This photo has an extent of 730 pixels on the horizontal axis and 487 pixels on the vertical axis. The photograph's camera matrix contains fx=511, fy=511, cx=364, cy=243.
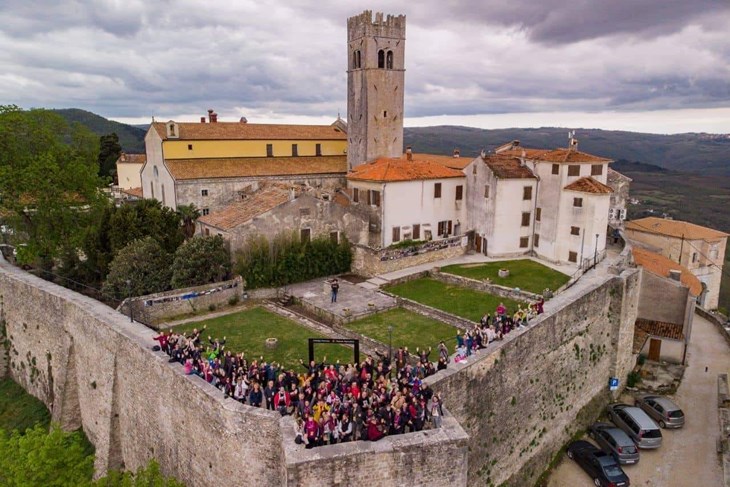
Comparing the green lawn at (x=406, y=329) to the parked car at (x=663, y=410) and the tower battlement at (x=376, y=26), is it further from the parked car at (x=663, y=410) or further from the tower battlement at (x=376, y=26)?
the tower battlement at (x=376, y=26)

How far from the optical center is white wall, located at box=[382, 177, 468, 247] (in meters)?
33.1

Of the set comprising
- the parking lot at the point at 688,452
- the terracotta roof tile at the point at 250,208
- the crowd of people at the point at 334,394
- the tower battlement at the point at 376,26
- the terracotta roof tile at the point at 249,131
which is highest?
the tower battlement at the point at 376,26

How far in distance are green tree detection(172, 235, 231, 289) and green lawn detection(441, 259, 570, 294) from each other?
1322cm

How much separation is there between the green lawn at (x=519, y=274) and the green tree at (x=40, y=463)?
2134cm

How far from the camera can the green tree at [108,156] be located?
63.2 meters

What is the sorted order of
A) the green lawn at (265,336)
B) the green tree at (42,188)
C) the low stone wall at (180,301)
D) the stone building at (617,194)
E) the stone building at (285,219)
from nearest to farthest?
the green lawn at (265,336) < the low stone wall at (180,301) < the green tree at (42,188) < the stone building at (285,219) < the stone building at (617,194)

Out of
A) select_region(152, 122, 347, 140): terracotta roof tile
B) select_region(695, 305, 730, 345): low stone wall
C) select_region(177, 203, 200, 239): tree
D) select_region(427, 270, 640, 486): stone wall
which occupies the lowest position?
select_region(695, 305, 730, 345): low stone wall

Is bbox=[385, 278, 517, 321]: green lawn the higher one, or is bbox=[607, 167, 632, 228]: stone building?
bbox=[607, 167, 632, 228]: stone building

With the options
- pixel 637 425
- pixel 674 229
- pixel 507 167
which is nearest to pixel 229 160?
pixel 507 167

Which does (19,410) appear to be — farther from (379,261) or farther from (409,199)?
(409,199)

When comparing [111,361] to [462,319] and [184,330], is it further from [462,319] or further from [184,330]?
[462,319]

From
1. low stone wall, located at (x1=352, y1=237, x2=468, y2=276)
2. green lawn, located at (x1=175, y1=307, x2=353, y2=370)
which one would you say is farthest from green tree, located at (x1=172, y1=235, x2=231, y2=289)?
low stone wall, located at (x1=352, y1=237, x2=468, y2=276)

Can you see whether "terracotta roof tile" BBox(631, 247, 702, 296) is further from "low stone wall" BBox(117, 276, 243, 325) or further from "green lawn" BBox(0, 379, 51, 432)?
"green lawn" BBox(0, 379, 51, 432)

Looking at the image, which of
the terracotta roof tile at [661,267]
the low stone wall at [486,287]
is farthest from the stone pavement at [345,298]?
the terracotta roof tile at [661,267]
